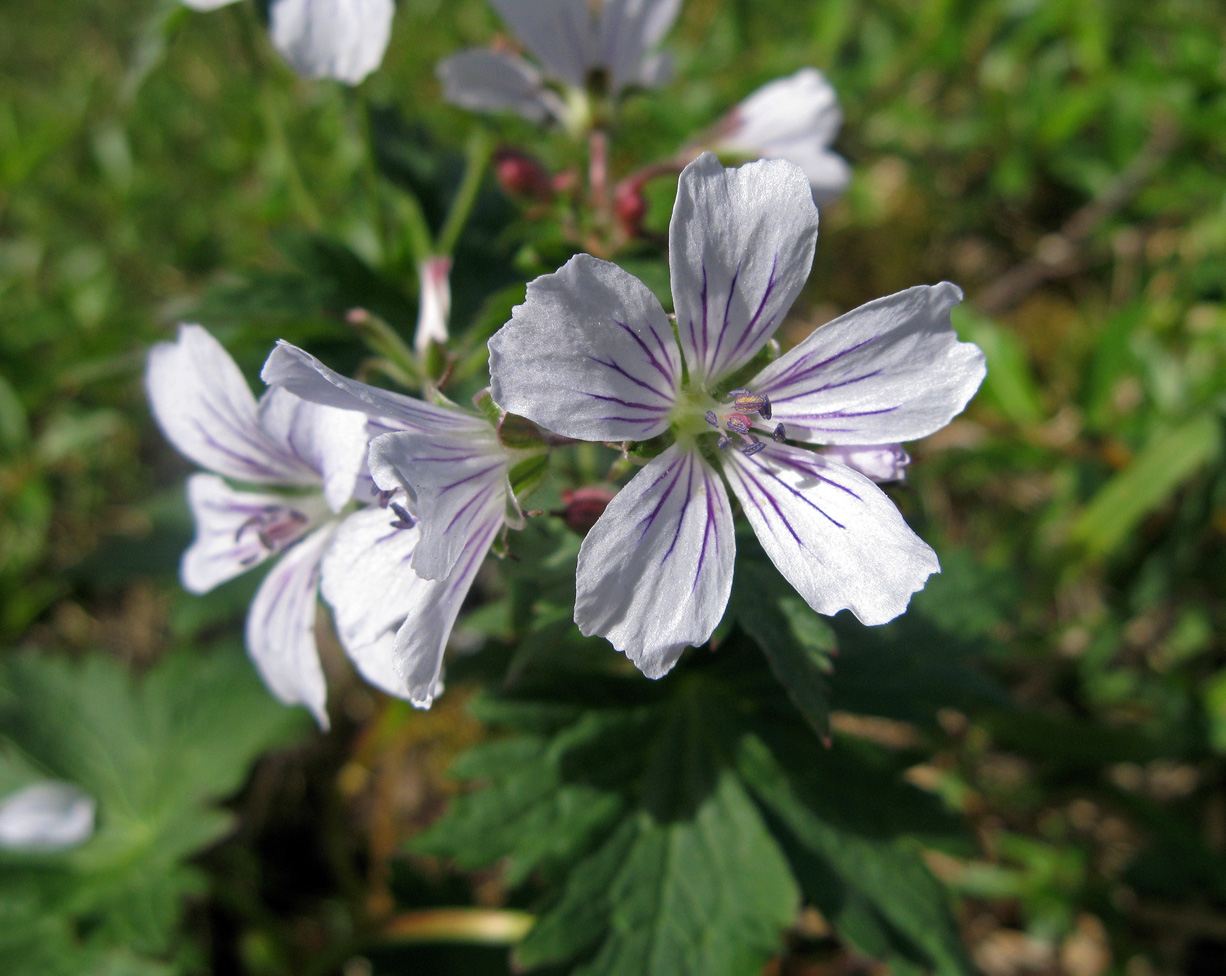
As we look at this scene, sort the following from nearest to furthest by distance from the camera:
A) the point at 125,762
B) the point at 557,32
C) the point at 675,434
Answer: the point at 675,434 → the point at 557,32 → the point at 125,762

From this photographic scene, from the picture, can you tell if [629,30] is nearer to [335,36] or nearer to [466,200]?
[466,200]

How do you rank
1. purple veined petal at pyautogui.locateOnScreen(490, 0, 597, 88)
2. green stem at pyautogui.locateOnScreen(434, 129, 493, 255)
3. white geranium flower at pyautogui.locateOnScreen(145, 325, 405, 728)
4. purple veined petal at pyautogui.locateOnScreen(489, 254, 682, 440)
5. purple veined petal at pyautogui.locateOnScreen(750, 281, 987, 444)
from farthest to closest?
1. green stem at pyautogui.locateOnScreen(434, 129, 493, 255)
2. purple veined petal at pyautogui.locateOnScreen(490, 0, 597, 88)
3. white geranium flower at pyautogui.locateOnScreen(145, 325, 405, 728)
4. purple veined petal at pyautogui.locateOnScreen(750, 281, 987, 444)
5. purple veined petal at pyautogui.locateOnScreen(489, 254, 682, 440)

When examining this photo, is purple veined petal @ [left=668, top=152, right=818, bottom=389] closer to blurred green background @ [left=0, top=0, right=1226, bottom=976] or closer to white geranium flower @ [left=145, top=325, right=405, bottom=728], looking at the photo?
white geranium flower @ [left=145, top=325, right=405, bottom=728]

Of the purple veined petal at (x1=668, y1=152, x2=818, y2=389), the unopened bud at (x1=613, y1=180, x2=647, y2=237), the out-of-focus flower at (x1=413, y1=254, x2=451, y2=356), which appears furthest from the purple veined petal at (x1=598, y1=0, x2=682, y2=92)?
the purple veined petal at (x1=668, y1=152, x2=818, y2=389)

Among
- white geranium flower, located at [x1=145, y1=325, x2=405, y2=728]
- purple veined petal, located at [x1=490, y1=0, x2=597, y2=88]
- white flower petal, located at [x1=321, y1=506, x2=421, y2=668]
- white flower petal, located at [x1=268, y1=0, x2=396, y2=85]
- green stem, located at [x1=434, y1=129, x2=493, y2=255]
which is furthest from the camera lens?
green stem, located at [x1=434, y1=129, x2=493, y2=255]

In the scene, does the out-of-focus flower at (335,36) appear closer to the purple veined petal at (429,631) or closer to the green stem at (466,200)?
the green stem at (466,200)

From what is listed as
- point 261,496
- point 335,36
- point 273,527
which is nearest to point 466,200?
point 335,36
